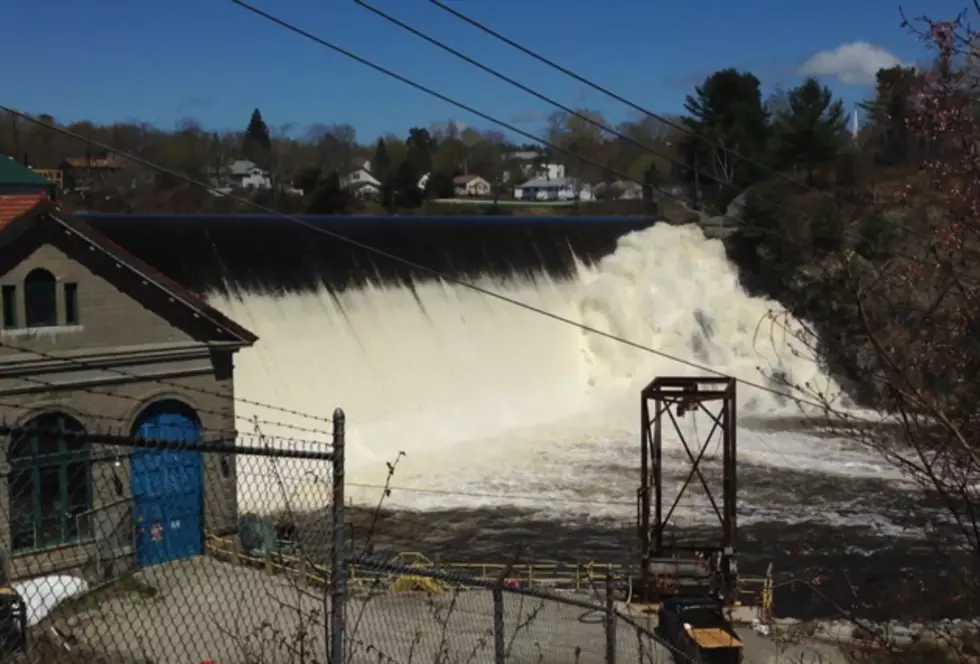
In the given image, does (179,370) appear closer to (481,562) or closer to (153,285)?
(153,285)

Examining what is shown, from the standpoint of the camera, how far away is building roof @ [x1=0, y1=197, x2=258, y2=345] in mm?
13438

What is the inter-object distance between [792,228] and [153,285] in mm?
30825

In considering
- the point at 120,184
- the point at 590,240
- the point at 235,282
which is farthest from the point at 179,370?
the point at 120,184

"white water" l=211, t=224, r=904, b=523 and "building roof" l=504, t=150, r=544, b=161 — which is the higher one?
"building roof" l=504, t=150, r=544, b=161

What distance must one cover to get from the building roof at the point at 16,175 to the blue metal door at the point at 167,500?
19.8ft

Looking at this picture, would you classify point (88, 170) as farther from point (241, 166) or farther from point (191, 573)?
point (191, 573)

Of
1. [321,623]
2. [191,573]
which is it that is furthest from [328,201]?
[321,623]

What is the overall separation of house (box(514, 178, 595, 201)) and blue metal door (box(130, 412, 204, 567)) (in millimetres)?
83597

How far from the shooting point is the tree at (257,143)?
97938 mm

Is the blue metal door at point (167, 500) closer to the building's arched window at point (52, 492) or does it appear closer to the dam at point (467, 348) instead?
the building's arched window at point (52, 492)

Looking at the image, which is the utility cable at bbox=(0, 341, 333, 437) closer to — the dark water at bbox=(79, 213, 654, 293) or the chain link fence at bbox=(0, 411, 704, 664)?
the chain link fence at bbox=(0, 411, 704, 664)

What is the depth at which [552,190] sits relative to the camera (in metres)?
102

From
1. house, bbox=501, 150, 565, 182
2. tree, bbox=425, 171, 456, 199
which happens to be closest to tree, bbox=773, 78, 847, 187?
tree, bbox=425, 171, 456, 199

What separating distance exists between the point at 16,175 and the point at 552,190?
3386 inches
